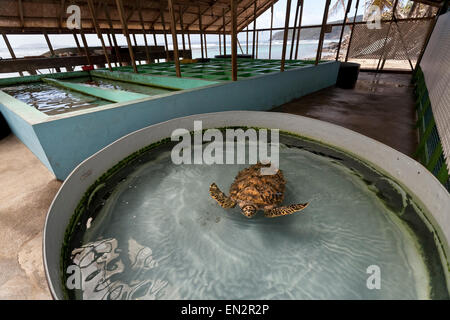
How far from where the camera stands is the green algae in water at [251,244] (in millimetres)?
1541

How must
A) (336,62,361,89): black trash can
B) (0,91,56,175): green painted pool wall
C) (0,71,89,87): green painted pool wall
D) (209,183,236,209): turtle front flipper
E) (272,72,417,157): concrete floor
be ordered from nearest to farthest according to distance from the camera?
(209,183,236,209): turtle front flipper
(0,91,56,175): green painted pool wall
(272,72,417,157): concrete floor
(0,71,89,87): green painted pool wall
(336,62,361,89): black trash can

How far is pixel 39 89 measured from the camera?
6.80m

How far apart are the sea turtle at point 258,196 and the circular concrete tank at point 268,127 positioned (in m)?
1.19

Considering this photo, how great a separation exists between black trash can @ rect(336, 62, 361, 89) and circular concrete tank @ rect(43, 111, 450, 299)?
5.65m

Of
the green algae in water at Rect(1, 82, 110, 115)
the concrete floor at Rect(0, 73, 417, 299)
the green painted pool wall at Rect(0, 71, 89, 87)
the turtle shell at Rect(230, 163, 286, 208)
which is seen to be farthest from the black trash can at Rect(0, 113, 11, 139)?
the green painted pool wall at Rect(0, 71, 89, 87)

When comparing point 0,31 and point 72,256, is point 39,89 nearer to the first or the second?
point 0,31

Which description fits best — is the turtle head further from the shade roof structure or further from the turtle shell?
the shade roof structure

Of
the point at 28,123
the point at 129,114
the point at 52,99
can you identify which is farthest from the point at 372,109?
the point at 52,99

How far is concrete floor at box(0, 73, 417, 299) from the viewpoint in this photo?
5.47 ft

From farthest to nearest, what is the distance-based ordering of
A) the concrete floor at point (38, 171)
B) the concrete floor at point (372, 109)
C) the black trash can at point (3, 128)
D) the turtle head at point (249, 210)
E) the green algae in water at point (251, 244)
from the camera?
the black trash can at point (3, 128) < the concrete floor at point (372, 109) < the turtle head at point (249, 210) < the concrete floor at point (38, 171) < the green algae in water at point (251, 244)

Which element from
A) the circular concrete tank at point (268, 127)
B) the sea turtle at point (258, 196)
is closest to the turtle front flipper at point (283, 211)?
the sea turtle at point (258, 196)

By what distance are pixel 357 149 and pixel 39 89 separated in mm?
9468

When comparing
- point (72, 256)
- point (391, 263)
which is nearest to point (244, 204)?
point (391, 263)

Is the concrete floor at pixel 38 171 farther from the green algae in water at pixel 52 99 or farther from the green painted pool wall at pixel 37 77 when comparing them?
the green painted pool wall at pixel 37 77
